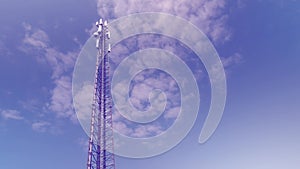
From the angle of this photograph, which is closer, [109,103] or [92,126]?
[92,126]

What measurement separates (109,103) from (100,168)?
11221 millimetres

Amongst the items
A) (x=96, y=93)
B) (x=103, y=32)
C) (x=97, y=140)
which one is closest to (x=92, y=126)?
(x=97, y=140)

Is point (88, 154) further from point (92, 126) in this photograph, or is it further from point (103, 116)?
point (103, 116)

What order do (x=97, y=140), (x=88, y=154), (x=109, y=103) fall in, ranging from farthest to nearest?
1. (x=109, y=103)
2. (x=97, y=140)
3. (x=88, y=154)

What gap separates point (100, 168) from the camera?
5081cm

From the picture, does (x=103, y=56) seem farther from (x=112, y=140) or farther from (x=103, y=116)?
(x=112, y=140)

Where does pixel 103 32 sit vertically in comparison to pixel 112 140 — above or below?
above

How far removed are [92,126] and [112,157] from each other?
6.33 metres

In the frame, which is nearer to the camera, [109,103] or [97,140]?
[97,140]

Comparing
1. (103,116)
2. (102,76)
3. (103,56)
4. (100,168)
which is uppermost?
(103,56)

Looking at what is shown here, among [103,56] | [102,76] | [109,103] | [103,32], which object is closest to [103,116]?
[109,103]

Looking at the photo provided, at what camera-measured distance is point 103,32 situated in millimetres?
57562

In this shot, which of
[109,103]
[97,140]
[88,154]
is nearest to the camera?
[88,154]

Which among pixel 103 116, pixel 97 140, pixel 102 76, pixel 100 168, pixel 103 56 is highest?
pixel 103 56
